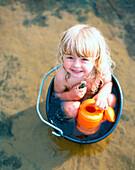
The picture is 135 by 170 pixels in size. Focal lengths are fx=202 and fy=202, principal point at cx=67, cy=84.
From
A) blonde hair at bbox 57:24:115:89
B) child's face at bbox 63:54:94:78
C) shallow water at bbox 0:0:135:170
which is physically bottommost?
shallow water at bbox 0:0:135:170

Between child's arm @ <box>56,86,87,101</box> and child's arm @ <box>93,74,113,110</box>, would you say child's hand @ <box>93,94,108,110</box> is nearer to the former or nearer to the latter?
child's arm @ <box>93,74,113,110</box>

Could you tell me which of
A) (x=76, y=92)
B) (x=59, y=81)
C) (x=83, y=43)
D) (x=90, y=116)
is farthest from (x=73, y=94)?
(x=83, y=43)

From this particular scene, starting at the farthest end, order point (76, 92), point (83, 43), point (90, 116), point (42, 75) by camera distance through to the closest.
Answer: point (42, 75), point (76, 92), point (90, 116), point (83, 43)

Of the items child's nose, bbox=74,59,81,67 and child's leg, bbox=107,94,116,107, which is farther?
child's leg, bbox=107,94,116,107

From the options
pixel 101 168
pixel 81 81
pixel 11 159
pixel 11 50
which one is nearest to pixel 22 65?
pixel 11 50

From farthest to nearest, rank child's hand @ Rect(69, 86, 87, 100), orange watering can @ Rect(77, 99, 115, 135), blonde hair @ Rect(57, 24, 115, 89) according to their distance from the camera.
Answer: child's hand @ Rect(69, 86, 87, 100) → orange watering can @ Rect(77, 99, 115, 135) → blonde hair @ Rect(57, 24, 115, 89)

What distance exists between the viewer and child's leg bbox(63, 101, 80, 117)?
4.66 ft

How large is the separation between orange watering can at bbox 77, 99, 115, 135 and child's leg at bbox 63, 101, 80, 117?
83mm

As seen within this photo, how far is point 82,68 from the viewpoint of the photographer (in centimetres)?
121

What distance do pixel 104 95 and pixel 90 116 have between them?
Result: 24cm

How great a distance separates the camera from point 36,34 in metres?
2.01

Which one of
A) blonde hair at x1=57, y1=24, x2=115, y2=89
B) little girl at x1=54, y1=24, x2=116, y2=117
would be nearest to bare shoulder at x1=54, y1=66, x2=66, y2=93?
little girl at x1=54, y1=24, x2=116, y2=117

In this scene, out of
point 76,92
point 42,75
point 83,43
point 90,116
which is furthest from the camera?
point 42,75

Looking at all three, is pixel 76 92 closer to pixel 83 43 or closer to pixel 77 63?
pixel 77 63
